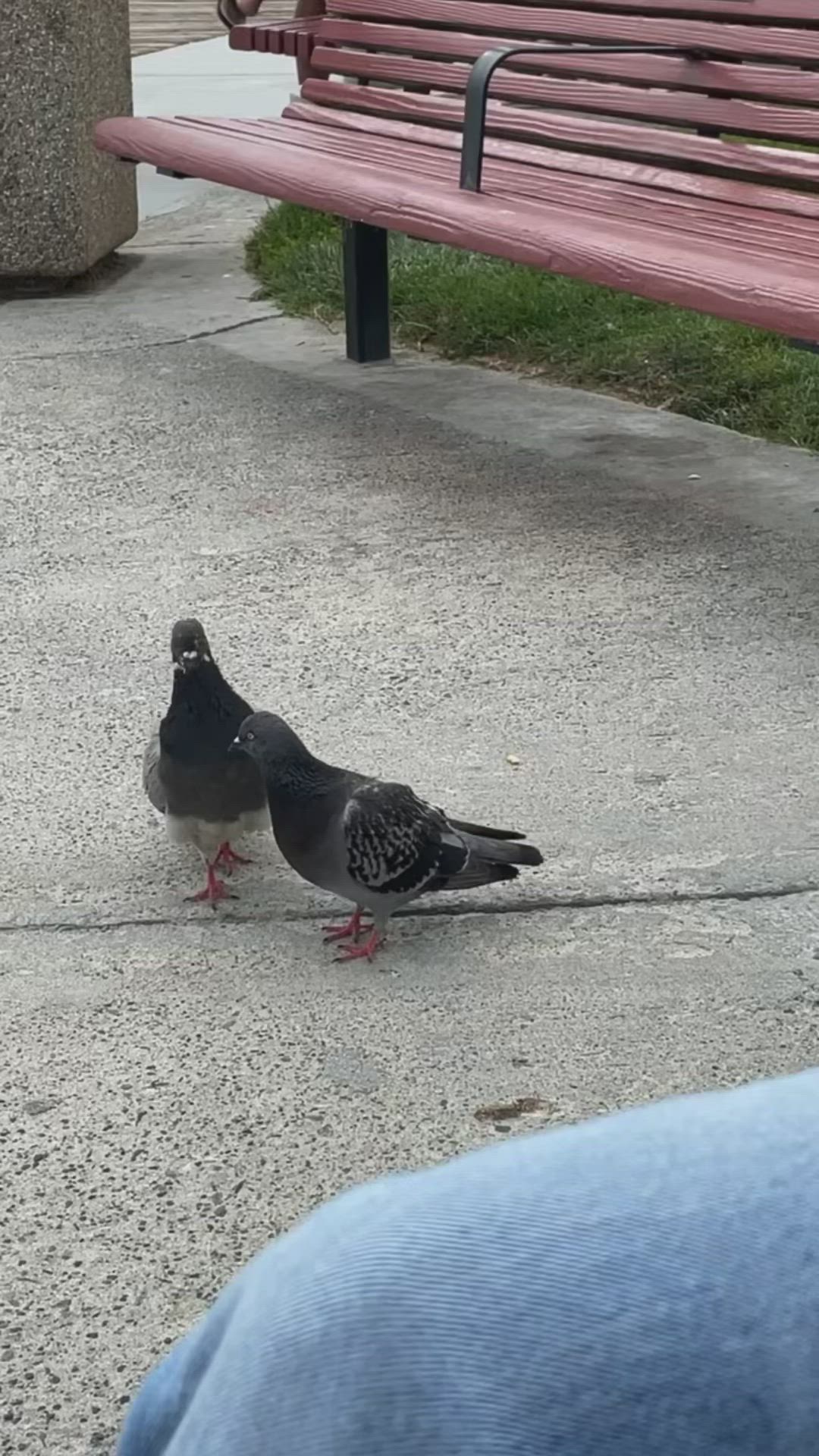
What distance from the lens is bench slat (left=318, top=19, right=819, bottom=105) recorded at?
4754 millimetres

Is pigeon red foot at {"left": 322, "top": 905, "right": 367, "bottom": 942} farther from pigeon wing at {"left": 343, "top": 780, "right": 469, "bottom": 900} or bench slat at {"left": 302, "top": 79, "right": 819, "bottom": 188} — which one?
bench slat at {"left": 302, "top": 79, "right": 819, "bottom": 188}

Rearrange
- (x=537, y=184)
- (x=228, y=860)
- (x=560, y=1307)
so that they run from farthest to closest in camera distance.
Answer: (x=537, y=184) < (x=228, y=860) < (x=560, y=1307)

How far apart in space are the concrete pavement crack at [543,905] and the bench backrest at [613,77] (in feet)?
6.98

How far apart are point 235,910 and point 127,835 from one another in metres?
0.31

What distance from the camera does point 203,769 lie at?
2941 millimetres

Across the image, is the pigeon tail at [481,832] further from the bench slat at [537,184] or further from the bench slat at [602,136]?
the bench slat at [602,136]

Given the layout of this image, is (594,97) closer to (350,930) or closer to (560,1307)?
(350,930)

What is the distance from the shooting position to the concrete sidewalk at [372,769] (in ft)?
7.74

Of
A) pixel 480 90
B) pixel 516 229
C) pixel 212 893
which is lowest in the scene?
pixel 212 893

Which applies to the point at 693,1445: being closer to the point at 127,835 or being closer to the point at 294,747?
the point at 294,747

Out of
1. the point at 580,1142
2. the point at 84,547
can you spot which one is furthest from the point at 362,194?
the point at 580,1142

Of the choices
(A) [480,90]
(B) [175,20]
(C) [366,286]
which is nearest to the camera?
(A) [480,90]

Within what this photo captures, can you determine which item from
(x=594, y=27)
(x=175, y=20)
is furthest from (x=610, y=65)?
(x=175, y=20)

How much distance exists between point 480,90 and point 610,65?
0.64m
